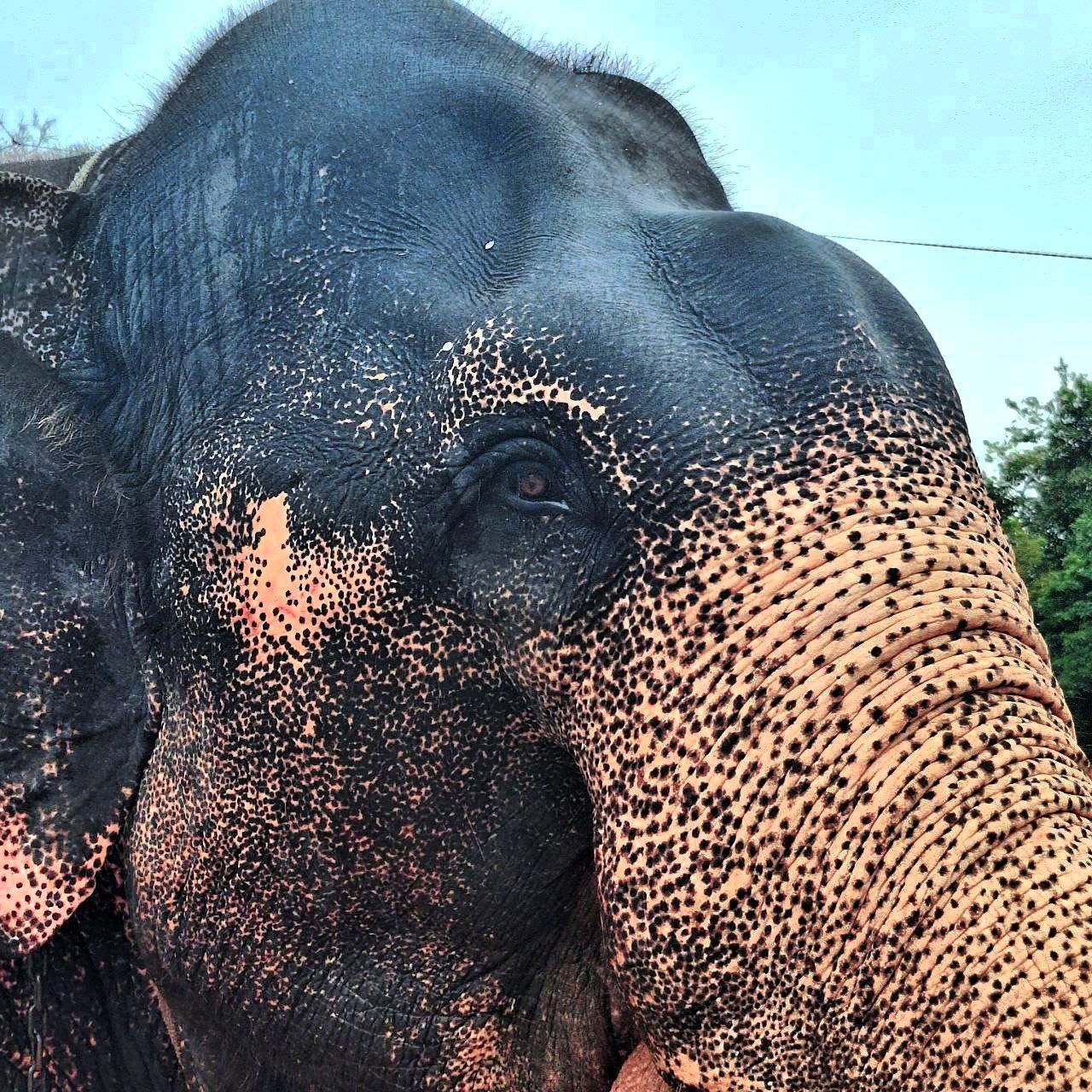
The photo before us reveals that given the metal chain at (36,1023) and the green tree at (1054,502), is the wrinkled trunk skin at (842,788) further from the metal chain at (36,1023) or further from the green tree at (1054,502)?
the green tree at (1054,502)

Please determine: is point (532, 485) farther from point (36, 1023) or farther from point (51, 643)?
point (36, 1023)

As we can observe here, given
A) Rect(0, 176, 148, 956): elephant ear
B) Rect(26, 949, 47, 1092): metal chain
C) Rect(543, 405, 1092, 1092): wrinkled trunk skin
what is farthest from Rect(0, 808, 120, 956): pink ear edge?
Rect(543, 405, 1092, 1092): wrinkled trunk skin

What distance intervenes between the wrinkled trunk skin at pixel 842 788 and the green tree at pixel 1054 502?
1043cm

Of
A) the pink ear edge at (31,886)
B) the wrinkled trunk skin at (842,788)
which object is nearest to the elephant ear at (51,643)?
the pink ear edge at (31,886)

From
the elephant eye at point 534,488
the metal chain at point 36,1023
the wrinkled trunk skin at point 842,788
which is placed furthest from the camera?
the metal chain at point 36,1023

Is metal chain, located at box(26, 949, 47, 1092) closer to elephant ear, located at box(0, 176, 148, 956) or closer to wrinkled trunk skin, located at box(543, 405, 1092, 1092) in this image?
elephant ear, located at box(0, 176, 148, 956)

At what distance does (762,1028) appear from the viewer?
1295 mm

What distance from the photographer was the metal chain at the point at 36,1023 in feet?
6.11

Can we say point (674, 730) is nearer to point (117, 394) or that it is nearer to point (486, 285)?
point (486, 285)

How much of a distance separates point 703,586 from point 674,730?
0.46ft

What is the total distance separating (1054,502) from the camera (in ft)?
42.3

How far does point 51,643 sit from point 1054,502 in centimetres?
1234

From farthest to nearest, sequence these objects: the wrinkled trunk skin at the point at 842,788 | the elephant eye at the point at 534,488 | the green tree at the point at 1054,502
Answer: the green tree at the point at 1054,502
the elephant eye at the point at 534,488
the wrinkled trunk skin at the point at 842,788

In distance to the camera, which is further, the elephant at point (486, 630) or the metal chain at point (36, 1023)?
the metal chain at point (36, 1023)
